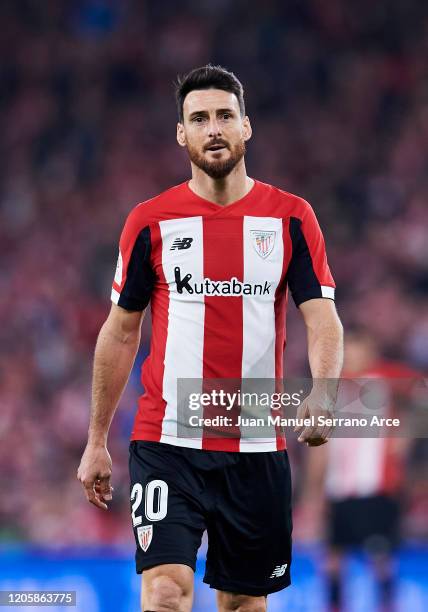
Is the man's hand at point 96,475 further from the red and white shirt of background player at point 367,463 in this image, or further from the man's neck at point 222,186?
the red and white shirt of background player at point 367,463

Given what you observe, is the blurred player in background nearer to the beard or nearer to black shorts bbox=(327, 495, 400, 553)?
black shorts bbox=(327, 495, 400, 553)

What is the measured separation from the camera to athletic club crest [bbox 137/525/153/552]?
402 cm

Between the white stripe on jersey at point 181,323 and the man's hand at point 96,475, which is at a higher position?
the white stripe on jersey at point 181,323

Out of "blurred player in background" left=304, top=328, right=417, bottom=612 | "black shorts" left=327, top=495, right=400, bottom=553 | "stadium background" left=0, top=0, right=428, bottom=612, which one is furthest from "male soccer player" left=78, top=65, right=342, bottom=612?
"stadium background" left=0, top=0, right=428, bottom=612

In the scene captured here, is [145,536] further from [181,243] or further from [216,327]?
[181,243]

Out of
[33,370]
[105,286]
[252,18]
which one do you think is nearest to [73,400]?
[33,370]

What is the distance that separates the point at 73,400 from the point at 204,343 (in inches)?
262

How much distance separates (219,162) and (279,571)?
5.04 ft

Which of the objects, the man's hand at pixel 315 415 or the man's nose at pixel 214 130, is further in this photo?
the man's nose at pixel 214 130

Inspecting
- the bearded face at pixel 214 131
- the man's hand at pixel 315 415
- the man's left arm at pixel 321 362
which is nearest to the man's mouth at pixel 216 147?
the bearded face at pixel 214 131

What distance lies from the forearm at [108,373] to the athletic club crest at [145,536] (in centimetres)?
41

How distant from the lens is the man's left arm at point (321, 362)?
388cm

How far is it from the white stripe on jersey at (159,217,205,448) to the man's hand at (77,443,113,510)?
24cm

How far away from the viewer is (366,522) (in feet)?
26.3
